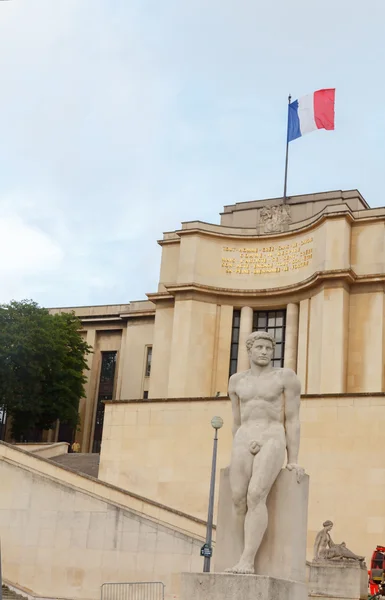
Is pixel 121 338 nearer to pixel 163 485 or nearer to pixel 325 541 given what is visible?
pixel 163 485

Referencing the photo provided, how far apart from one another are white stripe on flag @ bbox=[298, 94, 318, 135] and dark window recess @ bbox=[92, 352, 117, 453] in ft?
68.5

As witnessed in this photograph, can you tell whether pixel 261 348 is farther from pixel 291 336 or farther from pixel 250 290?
pixel 250 290

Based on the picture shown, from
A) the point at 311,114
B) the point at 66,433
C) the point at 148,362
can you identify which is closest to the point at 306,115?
the point at 311,114

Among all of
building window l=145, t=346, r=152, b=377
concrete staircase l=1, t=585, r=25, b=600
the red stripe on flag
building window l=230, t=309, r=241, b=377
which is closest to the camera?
concrete staircase l=1, t=585, r=25, b=600

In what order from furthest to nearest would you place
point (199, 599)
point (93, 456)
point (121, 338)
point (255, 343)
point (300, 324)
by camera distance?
point (121, 338)
point (300, 324)
point (93, 456)
point (255, 343)
point (199, 599)

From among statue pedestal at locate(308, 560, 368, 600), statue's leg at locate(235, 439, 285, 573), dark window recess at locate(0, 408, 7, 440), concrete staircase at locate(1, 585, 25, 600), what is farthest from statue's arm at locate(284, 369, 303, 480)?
dark window recess at locate(0, 408, 7, 440)

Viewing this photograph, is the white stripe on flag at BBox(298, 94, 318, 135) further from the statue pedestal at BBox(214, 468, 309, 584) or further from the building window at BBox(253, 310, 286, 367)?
the statue pedestal at BBox(214, 468, 309, 584)

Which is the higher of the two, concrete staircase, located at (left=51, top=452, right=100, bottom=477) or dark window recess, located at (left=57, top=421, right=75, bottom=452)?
dark window recess, located at (left=57, top=421, right=75, bottom=452)

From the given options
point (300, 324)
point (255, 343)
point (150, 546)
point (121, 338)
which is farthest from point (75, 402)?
point (255, 343)

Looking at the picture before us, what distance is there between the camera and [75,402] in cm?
5531

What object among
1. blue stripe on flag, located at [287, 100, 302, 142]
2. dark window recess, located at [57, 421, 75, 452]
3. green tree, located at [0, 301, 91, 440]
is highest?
blue stripe on flag, located at [287, 100, 302, 142]

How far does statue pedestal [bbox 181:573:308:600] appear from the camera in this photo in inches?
423

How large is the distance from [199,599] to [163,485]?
2443 cm

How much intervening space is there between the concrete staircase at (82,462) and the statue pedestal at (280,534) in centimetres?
2769
